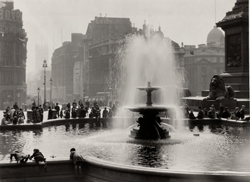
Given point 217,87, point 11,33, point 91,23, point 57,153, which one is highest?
point 91,23

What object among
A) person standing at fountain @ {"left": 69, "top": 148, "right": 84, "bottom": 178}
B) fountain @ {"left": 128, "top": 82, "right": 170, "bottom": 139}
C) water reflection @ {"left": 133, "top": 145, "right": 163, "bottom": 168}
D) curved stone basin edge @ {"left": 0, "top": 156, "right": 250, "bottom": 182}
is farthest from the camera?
fountain @ {"left": 128, "top": 82, "right": 170, "bottom": 139}

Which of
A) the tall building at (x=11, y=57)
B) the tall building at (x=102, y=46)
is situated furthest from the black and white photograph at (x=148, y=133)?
the tall building at (x=102, y=46)

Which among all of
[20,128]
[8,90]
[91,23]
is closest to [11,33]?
[8,90]

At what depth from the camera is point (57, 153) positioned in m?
13.5

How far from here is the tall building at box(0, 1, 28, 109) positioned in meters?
76.0

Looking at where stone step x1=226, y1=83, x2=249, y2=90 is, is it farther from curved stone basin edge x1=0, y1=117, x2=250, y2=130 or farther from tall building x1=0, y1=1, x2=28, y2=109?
tall building x1=0, y1=1, x2=28, y2=109

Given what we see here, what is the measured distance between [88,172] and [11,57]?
70931 mm

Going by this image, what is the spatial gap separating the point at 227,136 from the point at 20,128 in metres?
10.1

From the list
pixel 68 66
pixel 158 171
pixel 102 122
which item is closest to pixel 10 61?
pixel 68 66

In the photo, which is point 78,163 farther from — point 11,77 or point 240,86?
point 11,77

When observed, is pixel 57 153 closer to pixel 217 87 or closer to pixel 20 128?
pixel 20 128

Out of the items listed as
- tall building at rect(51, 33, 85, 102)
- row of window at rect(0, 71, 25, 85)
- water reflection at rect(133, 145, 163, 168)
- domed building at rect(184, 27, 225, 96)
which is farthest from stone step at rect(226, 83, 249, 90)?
tall building at rect(51, 33, 85, 102)

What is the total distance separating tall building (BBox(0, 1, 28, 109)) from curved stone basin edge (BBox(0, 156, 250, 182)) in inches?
2565

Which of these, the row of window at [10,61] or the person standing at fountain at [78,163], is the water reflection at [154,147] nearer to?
the person standing at fountain at [78,163]
